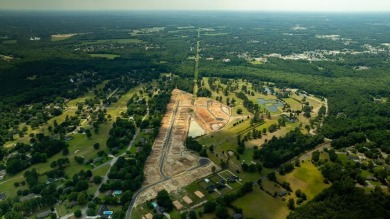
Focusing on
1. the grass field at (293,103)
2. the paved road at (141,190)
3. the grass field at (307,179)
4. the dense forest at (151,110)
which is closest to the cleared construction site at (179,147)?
the paved road at (141,190)

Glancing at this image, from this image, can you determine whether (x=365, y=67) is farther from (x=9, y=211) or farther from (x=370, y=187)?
(x=9, y=211)

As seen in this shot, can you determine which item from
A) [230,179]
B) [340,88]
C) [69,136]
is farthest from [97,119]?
[340,88]

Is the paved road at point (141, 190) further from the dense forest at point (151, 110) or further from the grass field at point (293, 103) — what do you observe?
the grass field at point (293, 103)

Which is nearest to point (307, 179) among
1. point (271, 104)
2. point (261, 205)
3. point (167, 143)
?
point (261, 205)

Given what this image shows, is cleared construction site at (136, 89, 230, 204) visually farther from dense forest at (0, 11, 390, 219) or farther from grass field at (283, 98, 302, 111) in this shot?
grass field at (283, 98, 302, 111)

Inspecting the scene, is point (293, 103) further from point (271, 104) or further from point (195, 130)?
point (195, 130)

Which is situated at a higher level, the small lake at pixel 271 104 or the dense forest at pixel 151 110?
the dense forest at pixel 151 110

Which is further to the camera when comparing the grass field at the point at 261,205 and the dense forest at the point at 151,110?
the dense forest at the point at 151,110
